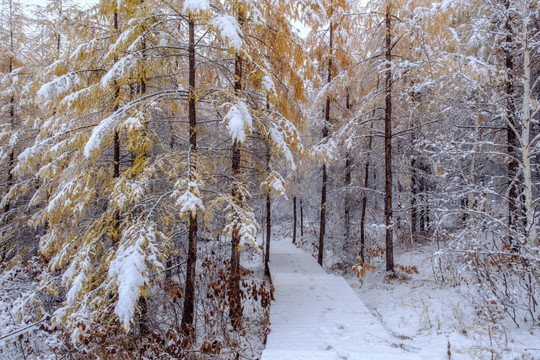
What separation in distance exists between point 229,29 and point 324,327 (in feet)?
18.3

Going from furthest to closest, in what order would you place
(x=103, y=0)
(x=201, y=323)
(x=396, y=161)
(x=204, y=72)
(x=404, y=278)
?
(x=396, y=161) → (x=404, y=278) → (x=204, y=72) → (x=201, y=323) → (x=103, y=0)

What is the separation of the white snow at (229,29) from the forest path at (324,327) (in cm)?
479

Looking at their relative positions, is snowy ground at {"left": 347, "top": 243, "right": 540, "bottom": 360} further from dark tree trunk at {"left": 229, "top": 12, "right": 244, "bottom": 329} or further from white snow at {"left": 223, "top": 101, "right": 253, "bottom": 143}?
white snow at {"left": 223, "top": 101, "right": 253, "bottom": 143}

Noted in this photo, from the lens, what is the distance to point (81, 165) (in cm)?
627

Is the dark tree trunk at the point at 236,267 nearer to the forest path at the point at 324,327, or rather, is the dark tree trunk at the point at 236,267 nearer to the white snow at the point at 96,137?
the forest path at the point at 324,327

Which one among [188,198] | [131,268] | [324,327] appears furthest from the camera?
[324,327]

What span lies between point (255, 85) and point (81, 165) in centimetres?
438

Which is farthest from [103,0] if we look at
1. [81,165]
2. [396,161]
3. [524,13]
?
[396,161]

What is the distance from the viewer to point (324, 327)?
5398 mm

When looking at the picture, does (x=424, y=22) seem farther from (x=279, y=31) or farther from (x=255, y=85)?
(x=255, y=85)

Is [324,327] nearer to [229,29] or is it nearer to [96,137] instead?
[96,137]

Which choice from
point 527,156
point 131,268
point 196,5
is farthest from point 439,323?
point 196,5

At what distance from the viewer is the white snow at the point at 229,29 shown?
4.36 meters

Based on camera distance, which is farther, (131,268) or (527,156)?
(527,156)
